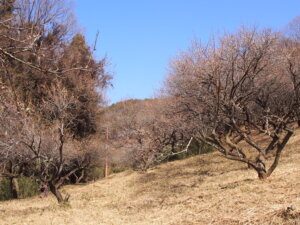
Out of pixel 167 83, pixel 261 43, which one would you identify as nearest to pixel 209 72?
pixel 261 43

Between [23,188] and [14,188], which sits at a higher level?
[14,188]

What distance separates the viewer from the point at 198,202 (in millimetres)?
8016

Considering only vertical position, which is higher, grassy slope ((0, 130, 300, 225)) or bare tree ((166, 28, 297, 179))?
bare tree ((166, 28, 297, 179))

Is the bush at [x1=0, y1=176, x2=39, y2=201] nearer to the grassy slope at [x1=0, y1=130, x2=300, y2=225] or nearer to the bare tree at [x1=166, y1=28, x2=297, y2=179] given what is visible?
the grassy slope at [x1=0, y1=130, x2=300, y2=225]

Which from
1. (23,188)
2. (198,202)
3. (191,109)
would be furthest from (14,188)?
(198,202)

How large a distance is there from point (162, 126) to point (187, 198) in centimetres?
545

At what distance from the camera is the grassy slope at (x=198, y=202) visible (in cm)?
618

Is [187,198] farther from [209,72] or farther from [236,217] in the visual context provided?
[209,72]

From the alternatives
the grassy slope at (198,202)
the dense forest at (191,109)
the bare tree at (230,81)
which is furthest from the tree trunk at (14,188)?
the bare tree at (230,81)

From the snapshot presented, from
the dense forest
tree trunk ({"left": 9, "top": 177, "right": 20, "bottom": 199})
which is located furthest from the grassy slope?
tree trunk ({"left": 9, "top": 177, "right": 20, "bottom": 199})

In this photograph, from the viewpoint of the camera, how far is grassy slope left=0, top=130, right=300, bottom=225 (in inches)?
243

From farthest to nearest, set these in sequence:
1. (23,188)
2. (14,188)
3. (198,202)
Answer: (23,188)
(14,188)
(198,202)

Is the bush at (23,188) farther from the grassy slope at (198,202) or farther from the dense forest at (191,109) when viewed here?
the grassy slope at (198,202)

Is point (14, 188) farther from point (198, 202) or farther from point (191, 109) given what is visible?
point (198, 202)
